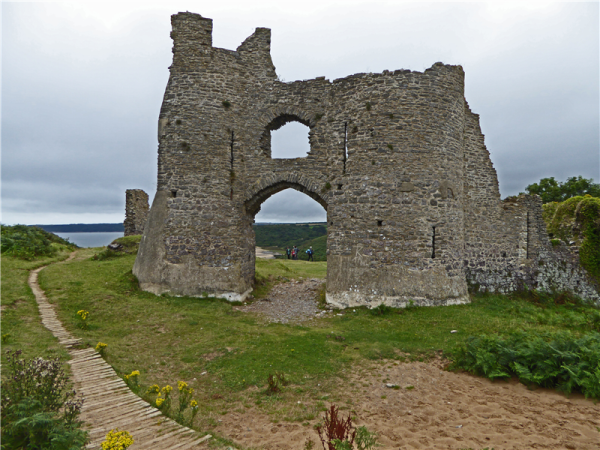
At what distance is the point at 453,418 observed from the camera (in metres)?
5.88

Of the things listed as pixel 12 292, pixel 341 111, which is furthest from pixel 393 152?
pixel 12 292

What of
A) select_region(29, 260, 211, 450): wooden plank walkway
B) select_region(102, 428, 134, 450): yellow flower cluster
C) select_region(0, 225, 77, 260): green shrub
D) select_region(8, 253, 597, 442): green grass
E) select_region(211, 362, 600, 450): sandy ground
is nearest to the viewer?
select_region(102, 428, 134, 450): yellow flower cluster

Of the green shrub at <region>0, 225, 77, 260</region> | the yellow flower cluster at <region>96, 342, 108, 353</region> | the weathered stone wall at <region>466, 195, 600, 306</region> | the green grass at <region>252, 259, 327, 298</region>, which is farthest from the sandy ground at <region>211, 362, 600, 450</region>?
the green shrub at <region>0, 225, 77, 260</region>

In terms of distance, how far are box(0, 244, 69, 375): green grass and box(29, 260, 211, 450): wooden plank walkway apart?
2.97 feet

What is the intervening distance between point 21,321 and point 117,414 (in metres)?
6.40

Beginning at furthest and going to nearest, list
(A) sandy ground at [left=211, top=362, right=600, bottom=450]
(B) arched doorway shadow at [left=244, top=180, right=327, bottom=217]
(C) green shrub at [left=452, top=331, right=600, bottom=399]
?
1. (B) arched doorway shadow at [left=244, top=180, right=327, bottom=217]
2. (C) green shrub at [left=452, top=331, right=600, bottom=399]
3. (A) sandy ground at [left=211, top=362, right=600, bottom=450]

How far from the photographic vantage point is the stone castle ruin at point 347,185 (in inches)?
520

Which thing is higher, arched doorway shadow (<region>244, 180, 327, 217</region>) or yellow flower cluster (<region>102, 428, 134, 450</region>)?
arched doorway shadow (<region>244, 180, 327, 217</region>)

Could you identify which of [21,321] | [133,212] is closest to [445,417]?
[21,321]

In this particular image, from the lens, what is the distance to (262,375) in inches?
301

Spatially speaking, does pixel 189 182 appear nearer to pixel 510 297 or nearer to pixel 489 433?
pixel 489 433

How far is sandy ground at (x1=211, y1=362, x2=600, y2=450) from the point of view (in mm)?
5156

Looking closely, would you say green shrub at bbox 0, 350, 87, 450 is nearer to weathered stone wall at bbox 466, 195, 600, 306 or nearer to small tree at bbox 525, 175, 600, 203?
weathered stone wall at bbox 466, 195, 600, 306

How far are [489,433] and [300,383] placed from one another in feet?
11.6
